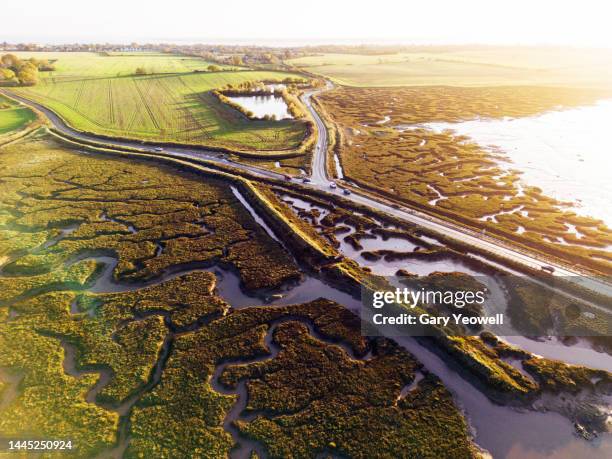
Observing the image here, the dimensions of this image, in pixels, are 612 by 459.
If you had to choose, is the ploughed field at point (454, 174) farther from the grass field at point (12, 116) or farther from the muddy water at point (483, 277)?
the grass field at point (12, 116)

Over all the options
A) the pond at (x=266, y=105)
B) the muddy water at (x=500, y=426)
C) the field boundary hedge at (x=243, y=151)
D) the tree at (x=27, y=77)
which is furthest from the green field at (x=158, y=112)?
the muddy water at (x=500, y=426)

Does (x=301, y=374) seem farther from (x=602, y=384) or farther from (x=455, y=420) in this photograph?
(x=602, y=384)

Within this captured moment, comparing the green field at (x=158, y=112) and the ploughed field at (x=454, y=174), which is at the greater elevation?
the green field at (x=158, y=112)

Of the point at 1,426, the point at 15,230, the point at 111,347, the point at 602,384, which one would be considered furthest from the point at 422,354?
the point at 15,230

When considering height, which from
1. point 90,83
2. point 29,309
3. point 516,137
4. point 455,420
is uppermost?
point 90,83

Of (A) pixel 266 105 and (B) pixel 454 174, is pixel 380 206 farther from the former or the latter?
(A) pixel 266 105

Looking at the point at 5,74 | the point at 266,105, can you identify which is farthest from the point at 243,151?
the point at 5,74
